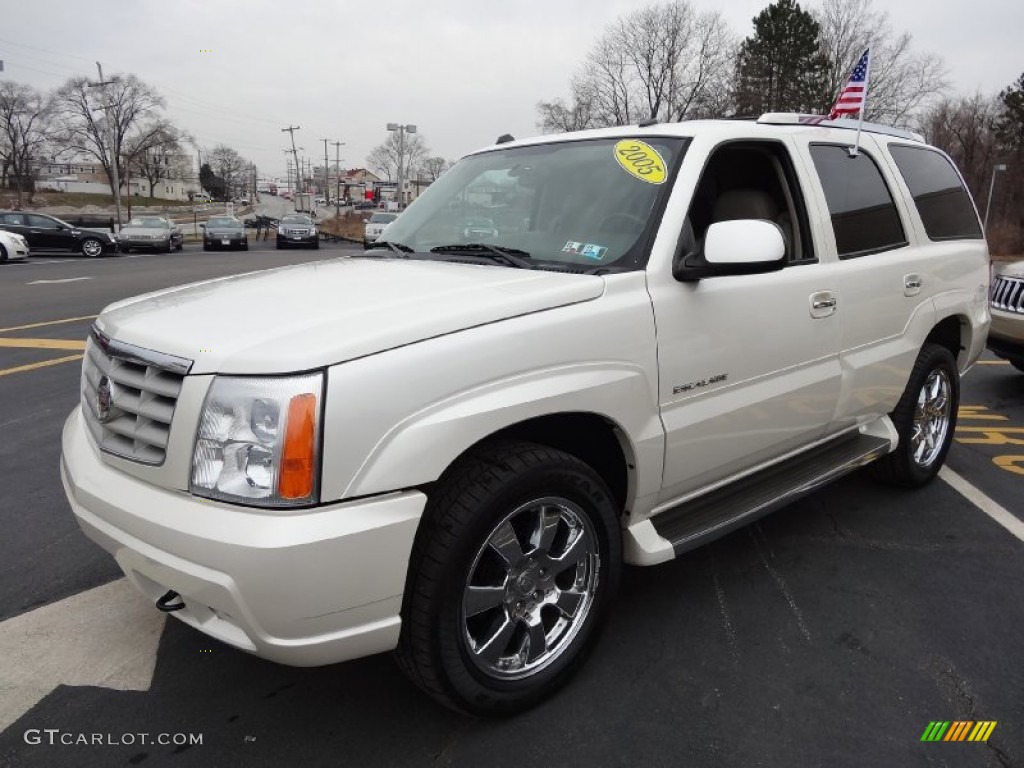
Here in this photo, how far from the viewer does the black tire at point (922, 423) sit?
3928 millimetres

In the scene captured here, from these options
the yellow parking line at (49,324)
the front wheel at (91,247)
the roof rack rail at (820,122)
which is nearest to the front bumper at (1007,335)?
the roof rack rail at (820,122)

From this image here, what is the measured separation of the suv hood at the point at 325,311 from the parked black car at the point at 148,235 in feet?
95.3

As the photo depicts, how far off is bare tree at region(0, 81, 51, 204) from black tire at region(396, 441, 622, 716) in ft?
293

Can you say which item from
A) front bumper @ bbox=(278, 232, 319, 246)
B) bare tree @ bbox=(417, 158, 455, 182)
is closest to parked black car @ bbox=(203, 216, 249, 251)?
front bumper @ bbox=(278, 232, 319, 246)

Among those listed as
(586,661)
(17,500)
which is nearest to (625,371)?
(586,661)

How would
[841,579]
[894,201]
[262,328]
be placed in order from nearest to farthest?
1. [262,328]
2. [841,579]
3. [894,201]

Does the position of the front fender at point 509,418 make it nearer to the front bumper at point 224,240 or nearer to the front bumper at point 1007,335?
the front bumper at point 1007,335

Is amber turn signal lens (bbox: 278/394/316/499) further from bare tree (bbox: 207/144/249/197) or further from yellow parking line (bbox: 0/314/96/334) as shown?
bare tree (bbox: 207/144/249/197)

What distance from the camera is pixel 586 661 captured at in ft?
8.26

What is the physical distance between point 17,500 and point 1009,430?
6659 millimetres

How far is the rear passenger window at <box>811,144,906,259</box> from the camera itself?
3.37 metres

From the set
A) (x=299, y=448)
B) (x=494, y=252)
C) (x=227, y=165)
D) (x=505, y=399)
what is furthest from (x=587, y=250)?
(x=227, y=165)

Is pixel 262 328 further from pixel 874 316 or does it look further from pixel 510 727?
pixel 874 316

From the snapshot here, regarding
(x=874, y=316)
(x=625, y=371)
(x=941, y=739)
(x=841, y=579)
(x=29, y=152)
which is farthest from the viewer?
(x=29, y=152)
